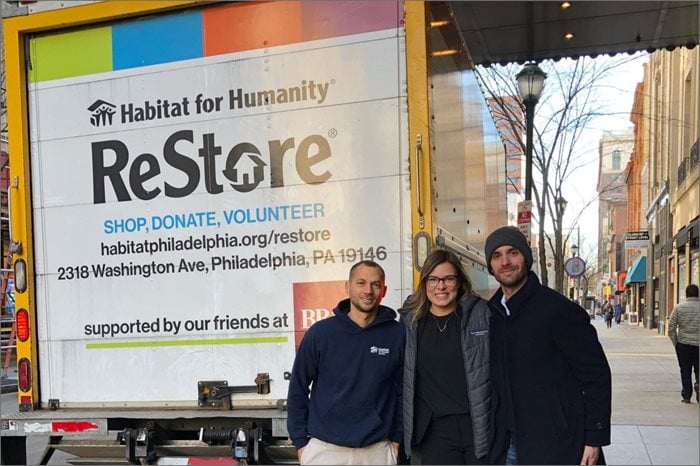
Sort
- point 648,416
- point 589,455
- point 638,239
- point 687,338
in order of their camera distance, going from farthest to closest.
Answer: point 638,239 < point 687,338 < point 648,416 < point 589,455

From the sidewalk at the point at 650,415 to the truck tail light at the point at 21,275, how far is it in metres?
3.59

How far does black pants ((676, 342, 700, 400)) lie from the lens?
8422 mm

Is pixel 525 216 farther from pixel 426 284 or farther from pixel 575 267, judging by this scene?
pixel 426 284

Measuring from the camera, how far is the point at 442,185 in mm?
3502

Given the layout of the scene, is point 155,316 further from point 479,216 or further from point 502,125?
point 502,125

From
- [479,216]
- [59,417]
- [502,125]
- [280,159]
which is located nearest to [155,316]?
[59,417]

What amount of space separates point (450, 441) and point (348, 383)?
0.52m

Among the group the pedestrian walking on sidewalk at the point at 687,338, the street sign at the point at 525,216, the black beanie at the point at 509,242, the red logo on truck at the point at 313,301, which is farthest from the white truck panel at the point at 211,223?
the street sign at the point at 525,216

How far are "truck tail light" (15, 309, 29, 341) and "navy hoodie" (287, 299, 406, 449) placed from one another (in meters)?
1.77

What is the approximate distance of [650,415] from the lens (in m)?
7.84

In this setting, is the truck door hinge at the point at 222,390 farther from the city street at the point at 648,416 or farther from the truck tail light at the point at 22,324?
the city street at the point at 648,416

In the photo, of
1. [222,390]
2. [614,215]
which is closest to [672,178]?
[222,390]

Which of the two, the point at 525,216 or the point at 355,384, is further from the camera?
the point at 525,216

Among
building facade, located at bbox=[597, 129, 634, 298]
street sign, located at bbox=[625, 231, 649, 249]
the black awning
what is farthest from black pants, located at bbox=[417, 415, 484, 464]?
building facade, located at bbox=[597, 129, 634, 298]
